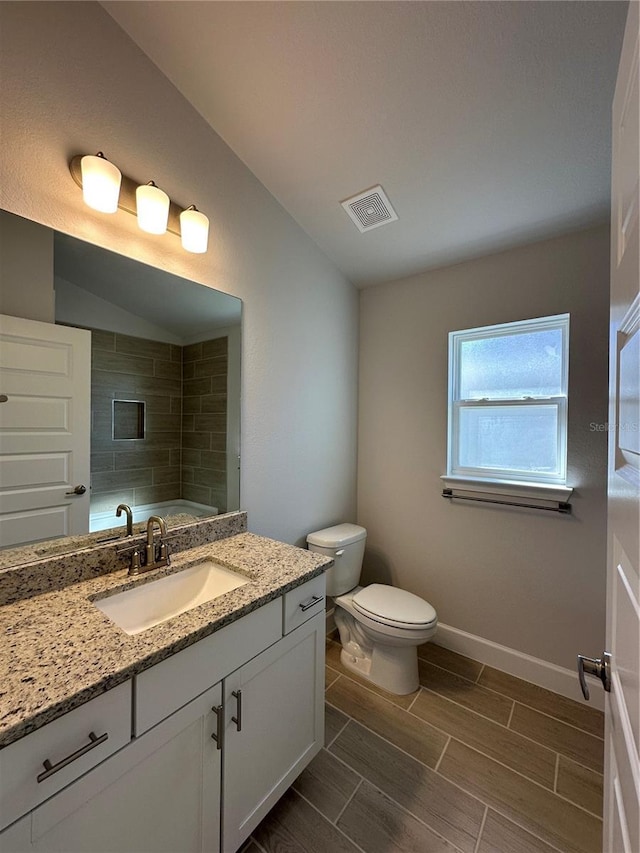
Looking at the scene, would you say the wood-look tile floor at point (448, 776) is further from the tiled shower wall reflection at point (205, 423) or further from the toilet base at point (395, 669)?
the tiled shower wall reflection at point (205, 423)

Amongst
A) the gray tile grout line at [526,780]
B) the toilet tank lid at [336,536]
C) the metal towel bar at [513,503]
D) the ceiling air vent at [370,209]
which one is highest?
the ceiling air vent at [370,209]

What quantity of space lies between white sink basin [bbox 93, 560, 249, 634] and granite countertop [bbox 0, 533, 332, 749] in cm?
3

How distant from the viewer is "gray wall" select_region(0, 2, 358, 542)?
1.05m

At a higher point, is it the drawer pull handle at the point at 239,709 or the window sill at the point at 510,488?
the window sill at the point at 510,488

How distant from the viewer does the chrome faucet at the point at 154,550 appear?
122 cm

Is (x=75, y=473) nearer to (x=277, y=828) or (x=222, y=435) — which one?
(x=222, y=435)

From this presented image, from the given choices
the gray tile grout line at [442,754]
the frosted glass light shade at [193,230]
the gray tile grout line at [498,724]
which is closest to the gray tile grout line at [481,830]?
the gray tile grout line at [442,754]

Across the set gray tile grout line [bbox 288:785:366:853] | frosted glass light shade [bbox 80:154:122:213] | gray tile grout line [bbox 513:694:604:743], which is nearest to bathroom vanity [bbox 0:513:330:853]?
gray tile grout line [bbox 288:785:366:853]

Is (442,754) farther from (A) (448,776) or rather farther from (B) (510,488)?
(B) (510,488)

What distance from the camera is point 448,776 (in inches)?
52.9

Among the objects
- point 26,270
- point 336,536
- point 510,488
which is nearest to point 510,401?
point 510,488

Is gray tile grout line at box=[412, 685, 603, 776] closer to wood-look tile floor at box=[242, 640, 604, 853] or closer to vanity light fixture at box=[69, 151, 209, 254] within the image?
wood-look tile floor at box=[242, 640, 604, 853]

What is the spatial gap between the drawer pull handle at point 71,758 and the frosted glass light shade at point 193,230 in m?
1.54

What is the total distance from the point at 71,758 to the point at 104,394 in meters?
0.99
